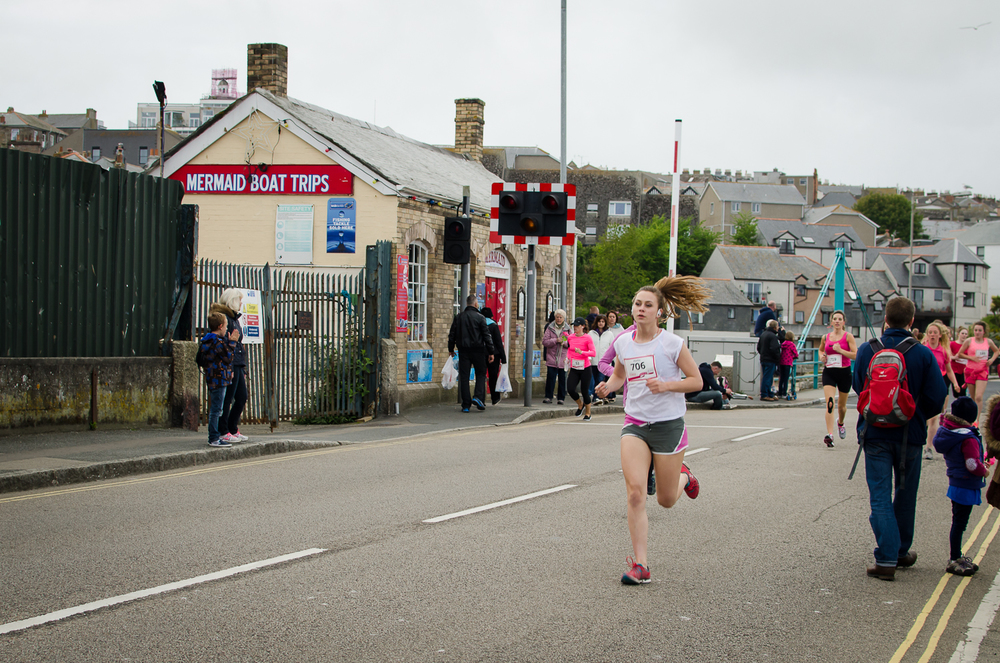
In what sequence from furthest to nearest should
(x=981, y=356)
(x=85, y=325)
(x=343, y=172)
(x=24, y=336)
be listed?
(x=343, y=172), (x=981, y=356), (x=85, y=325), (x=24, y=336)

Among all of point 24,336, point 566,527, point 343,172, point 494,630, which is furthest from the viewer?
point 343,172

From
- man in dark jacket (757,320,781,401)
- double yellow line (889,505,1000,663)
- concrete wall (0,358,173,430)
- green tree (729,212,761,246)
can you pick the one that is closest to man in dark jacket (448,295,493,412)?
concrete wall (0,358,173,430)

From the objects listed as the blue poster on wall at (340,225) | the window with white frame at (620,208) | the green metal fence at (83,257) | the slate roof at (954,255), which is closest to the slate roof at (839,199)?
the slate roof at (954,255)

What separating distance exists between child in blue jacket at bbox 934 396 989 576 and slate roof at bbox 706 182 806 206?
360 ft

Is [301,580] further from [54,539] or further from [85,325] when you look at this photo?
[85,325]

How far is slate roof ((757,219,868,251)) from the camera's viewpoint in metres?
100

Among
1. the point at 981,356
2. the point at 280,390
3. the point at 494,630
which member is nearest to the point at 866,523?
the point at 494,630

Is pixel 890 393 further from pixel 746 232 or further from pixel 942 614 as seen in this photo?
pixel 746 232

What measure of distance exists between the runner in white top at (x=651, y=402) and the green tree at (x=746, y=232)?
98.2 meters

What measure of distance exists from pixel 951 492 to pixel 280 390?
11126 mm

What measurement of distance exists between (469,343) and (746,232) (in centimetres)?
8880

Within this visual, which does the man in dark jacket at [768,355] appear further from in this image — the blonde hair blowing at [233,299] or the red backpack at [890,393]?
the red backpack at [890,393]

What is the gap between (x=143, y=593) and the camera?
5270mm

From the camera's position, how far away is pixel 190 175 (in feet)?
62.0
